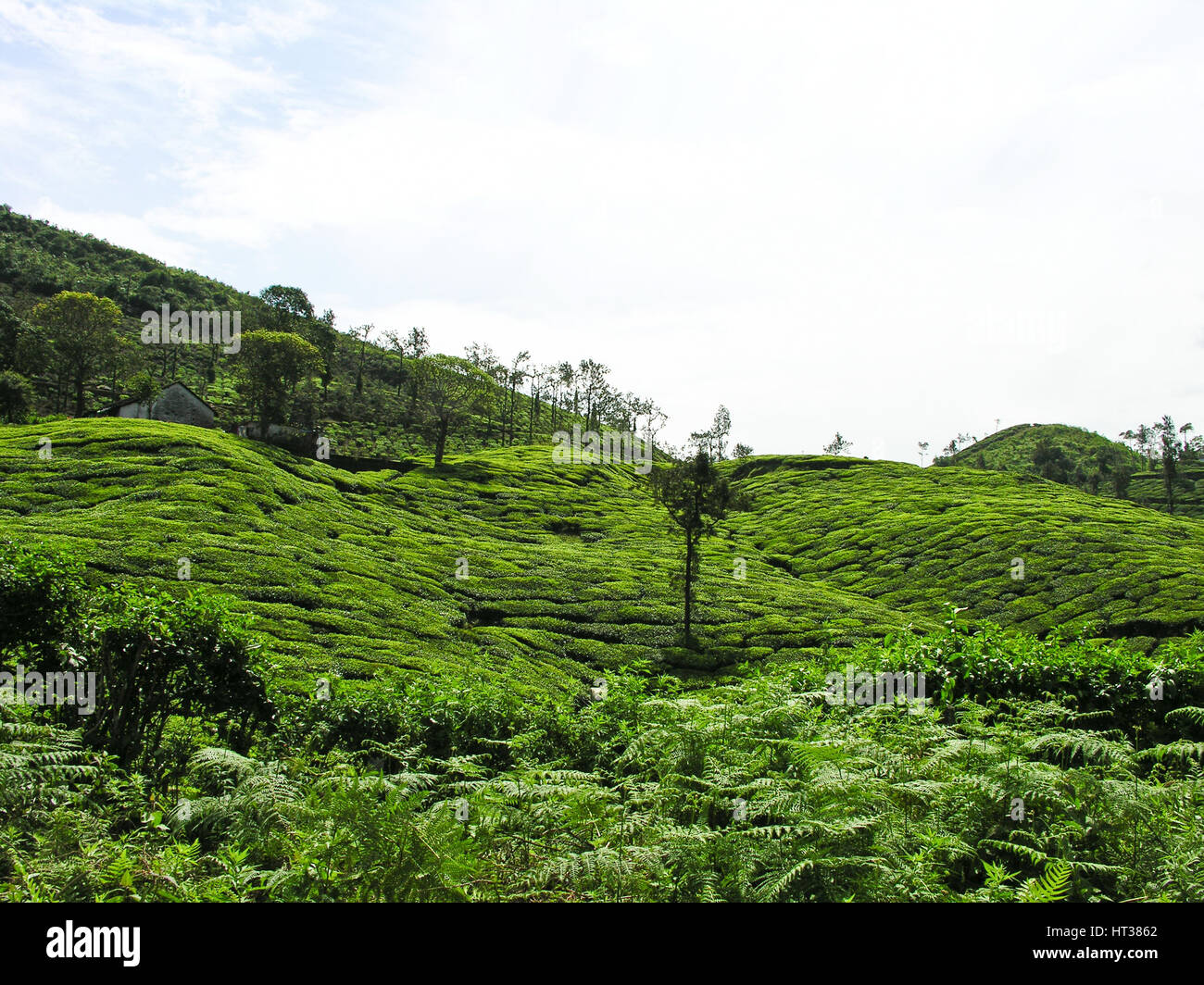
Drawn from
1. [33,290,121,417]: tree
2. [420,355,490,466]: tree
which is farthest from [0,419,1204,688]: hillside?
[33,290,121,417]: tree

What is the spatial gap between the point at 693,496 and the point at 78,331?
6625 cm

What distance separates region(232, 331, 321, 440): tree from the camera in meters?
62.2

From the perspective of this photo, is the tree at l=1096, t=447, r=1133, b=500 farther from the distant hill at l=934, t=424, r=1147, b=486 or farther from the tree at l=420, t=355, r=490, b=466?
the tree at l=420, t=355, r=490, b=466

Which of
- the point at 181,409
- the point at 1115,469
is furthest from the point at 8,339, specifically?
the point at 1115,469

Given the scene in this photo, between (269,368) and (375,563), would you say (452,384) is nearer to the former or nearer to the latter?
(269,368)

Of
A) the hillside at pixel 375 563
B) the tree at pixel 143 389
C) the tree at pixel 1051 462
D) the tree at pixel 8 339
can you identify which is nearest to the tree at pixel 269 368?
the tree at pixel 143 389

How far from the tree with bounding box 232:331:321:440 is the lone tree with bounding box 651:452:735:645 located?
135 feet

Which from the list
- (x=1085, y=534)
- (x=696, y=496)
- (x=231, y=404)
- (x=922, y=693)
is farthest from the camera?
(x=231, y=404)

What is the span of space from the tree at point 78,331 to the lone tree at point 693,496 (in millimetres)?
58872

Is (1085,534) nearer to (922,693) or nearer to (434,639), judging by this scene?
(434,639)

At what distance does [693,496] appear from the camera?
123 feet

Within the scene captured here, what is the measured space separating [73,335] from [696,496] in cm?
6551
